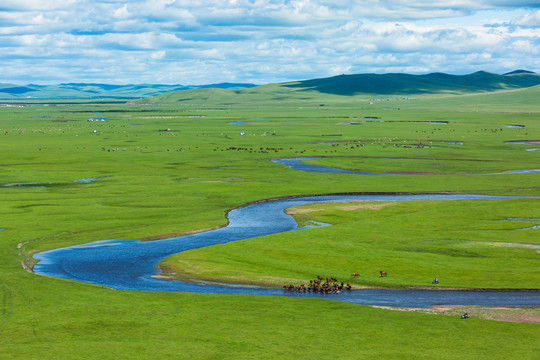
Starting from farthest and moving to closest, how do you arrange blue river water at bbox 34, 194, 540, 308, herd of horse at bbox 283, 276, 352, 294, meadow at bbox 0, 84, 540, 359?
herd of horse at bbox 283, 276, 352, 294
blue river water at bbox 34, 194, 540, 308
meadow at bbox 0, 84, 540, 359

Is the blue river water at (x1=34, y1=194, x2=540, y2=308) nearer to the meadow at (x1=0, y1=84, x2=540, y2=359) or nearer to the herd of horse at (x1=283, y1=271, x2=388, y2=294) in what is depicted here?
the herd of horse at (x1=283, y1=271, x2=388, y2=294)

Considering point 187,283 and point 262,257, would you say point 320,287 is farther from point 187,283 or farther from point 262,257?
point 187,283

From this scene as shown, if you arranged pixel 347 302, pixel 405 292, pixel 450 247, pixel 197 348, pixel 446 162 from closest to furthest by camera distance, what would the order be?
pixel 197 348
pixel 347 302
pixel 405 292
pixel 450 247
pixel 446 162

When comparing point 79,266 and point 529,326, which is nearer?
point 529,326

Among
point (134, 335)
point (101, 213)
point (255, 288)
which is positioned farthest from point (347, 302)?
point (101, 213)

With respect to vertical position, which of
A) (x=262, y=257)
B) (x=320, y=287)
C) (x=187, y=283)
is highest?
(x=262, y=257)

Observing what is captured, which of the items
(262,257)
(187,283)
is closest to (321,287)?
(262,257)

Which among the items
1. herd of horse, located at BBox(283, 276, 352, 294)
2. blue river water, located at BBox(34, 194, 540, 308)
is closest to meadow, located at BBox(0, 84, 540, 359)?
blue river water, located at BBox(34, 194, 540, 308)

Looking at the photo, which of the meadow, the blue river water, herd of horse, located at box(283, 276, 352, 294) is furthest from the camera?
herd of horse, located at box(283, 276, 352, 294)

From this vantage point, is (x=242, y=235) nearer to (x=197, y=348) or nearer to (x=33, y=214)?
(x=33, y=214)
